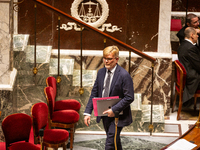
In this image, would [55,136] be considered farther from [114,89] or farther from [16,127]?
[114,89]

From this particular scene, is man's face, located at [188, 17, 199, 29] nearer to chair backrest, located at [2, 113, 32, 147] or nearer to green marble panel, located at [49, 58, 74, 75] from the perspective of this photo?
green marble panel, located at [49, 58, 74, 75]

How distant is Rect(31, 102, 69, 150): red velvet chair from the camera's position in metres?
3.12

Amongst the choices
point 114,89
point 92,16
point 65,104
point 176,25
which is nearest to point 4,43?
point 65,104

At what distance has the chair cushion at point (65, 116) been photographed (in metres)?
3.82

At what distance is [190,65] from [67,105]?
2231 mm

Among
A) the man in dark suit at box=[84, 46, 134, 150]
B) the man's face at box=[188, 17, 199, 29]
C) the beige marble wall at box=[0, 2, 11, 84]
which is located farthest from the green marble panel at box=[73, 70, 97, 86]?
the man's face at box=[188, 17, 199, 29]

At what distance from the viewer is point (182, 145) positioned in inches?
102

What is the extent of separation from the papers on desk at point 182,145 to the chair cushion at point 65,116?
152 centimetres

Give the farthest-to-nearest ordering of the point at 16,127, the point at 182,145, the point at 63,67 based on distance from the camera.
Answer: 1. the point at 63,67
2. the point at 16,127
3. the point at 182,145

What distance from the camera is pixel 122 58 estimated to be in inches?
199

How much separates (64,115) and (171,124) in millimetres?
1851

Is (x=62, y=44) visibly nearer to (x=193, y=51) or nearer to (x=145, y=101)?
(x=145, y=101)

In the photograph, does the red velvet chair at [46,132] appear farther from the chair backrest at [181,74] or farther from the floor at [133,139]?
the chair backrest at [181,74]

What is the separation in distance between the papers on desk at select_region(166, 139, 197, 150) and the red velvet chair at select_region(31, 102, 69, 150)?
48.0 inches
